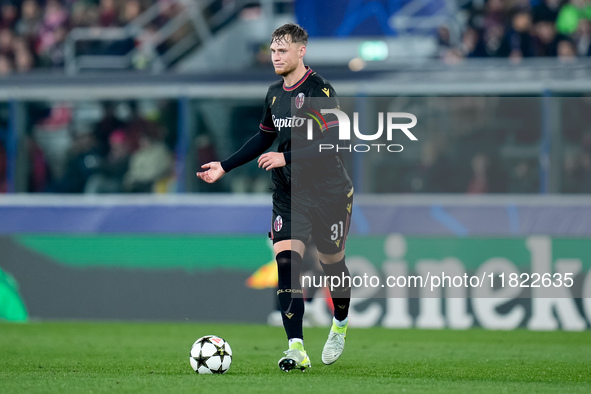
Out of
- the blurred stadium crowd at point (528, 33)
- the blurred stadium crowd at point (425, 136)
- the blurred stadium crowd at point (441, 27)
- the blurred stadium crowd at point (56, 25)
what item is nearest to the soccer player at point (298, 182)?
the blurred stadium crowd at point (425, 136)

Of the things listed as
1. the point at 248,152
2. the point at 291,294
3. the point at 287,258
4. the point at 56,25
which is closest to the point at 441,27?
the point at 56,25

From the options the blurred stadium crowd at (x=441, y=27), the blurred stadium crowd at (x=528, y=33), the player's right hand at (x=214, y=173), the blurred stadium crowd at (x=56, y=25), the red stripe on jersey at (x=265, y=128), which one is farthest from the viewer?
the blurred stadium crowd at (x=56, y=25)

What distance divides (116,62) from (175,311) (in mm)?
4691

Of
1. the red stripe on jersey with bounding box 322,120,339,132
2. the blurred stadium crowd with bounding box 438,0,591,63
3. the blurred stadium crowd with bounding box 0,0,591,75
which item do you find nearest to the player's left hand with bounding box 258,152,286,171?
the red stripe on jersey with bounding box 322,120,339,132

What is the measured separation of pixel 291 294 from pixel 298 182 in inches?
31.6

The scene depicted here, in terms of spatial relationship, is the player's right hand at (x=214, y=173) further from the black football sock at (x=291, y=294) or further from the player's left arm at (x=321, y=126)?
the black football sock at (x=291, y=294)

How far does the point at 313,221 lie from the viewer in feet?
22.5

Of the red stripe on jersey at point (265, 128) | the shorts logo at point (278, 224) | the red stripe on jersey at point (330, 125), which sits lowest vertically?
the shorts logo at point (278, 224)

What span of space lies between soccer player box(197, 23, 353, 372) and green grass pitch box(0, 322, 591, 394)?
0.40 meters

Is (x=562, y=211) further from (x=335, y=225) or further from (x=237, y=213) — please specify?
(x=335, y=225)

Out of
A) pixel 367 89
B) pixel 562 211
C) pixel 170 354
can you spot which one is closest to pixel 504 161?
pixel 562 211

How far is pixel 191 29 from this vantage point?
627 inches

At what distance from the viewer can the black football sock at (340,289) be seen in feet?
22.9

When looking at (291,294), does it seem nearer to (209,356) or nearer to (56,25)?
(209,356)
